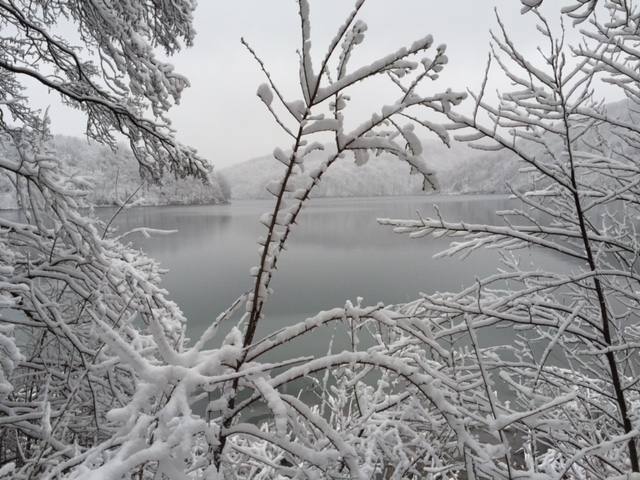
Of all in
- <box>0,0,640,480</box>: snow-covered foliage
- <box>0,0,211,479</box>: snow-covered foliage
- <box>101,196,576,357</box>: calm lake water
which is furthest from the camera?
<box>101,196,576,357</box>: calm lake water

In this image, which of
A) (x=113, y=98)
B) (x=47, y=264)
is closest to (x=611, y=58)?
(x=113, y=98)

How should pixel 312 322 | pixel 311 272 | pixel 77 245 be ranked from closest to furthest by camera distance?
pixel 312 322
pixel 77 245
pixel 311 272

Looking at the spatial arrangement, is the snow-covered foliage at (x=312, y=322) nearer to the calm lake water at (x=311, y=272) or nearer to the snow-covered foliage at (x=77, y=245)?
the snow-covered foliage at (x=77, y=245)

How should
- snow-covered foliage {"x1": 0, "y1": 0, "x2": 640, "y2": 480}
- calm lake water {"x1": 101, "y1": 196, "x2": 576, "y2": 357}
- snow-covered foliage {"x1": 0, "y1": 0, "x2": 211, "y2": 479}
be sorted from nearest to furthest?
snow-covered foliage {"x1": 0, "y1": 0, "x2": 640, "y2": 480} → snow-covered foliage {"x1": 0, "y1": 0, "x2": 211, "y2": 479} → calm lake water {"x1": 101, "y1": 196, "x2": 576, "y2": 357}

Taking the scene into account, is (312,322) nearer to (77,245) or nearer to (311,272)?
(77,245)

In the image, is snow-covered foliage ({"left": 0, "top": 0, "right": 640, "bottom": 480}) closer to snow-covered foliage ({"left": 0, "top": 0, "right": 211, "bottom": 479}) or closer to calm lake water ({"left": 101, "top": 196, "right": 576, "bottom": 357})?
snow-covered foliage ({"left": 0, "top": 0, "right": 211, "bottom": 479})

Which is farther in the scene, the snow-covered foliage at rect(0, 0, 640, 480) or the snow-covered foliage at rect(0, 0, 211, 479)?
the snow-covered foliage at rect(0, 0, 211, 479)

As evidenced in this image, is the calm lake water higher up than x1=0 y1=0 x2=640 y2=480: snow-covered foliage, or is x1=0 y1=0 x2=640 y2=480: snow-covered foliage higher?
x1=0 y1=0 x2=640 y2=480: snow-covered foliage

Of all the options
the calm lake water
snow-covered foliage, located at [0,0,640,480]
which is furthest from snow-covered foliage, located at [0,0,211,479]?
the calm lake water

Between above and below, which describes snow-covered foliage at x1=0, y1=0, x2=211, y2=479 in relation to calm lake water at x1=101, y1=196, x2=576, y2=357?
above

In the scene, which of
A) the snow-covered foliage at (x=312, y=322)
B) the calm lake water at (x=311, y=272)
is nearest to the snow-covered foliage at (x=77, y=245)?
the snow-covered foliage at (x=312, y=322)

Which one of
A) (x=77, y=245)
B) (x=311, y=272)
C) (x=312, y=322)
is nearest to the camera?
(x=312, y=322)

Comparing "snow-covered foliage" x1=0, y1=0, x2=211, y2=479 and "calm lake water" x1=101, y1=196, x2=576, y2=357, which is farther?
"calm lake water" x1=101, y1=196, x2=576, y2=357

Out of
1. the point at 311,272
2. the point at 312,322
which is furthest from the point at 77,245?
the point at 311,272
